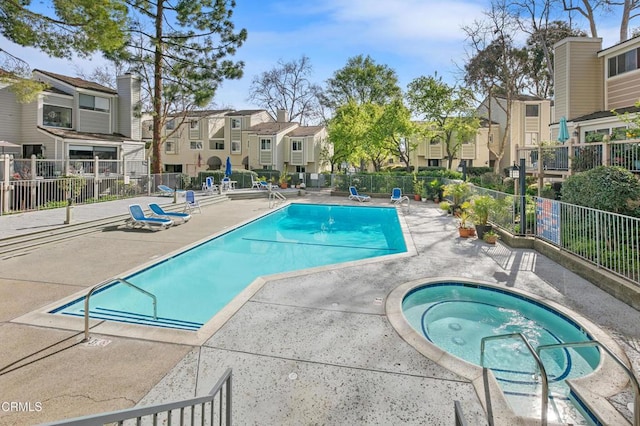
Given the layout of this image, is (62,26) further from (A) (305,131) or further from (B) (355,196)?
(A) (305,131)

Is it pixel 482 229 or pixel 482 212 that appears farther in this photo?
pixel 482 212

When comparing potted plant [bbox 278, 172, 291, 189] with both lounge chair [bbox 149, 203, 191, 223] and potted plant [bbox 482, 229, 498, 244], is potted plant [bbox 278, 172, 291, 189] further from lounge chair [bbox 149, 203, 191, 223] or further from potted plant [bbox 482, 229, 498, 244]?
potted plant [bbox 482, 229, 498, 244]

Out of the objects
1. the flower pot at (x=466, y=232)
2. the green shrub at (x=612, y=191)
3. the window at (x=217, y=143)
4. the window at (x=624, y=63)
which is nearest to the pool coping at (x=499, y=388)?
the green shrub at (x=612, y=191)

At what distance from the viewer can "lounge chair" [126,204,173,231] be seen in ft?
43.6

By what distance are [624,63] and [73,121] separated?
32741 mm

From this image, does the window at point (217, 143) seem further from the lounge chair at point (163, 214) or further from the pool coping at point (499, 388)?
the pool coping at point (499, 388)

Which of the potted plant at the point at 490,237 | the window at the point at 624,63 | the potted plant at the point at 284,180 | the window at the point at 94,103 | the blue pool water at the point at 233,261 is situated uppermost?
the window at the point at 94,103

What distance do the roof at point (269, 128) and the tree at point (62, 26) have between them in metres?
25.3

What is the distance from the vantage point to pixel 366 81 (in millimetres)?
39719

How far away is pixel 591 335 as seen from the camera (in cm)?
514

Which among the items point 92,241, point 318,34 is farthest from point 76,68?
point 92,241

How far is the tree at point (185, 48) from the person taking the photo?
21.8 metres

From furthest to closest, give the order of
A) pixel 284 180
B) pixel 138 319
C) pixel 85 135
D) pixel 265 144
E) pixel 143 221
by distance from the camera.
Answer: pixel 265 144, pixel 284 180, pixel 85 135, pixel 143 221, pixel 138 319

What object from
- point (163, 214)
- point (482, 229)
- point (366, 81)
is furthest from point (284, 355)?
point (366, 81)
